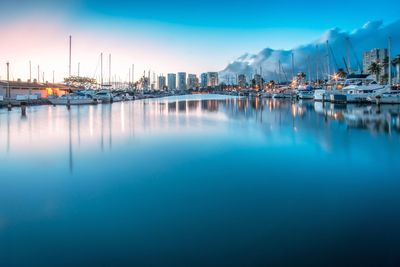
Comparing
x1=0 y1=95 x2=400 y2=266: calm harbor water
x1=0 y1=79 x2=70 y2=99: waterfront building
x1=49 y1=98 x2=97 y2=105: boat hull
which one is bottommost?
x1=0 y1=95 x2=400 y2=266: calm harbor water

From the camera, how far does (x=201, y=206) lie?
7449 millimetres

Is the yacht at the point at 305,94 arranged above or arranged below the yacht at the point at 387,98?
above

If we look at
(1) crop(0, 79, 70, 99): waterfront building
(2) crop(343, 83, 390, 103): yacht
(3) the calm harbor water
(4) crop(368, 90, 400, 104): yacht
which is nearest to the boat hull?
(1) crop(0, 79, 70, 99): waterfront building

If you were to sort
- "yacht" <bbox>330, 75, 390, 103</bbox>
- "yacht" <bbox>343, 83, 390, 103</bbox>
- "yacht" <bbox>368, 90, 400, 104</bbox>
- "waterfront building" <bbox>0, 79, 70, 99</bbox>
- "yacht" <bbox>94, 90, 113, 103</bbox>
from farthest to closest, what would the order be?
"waterfront building" <bbox>0, 79, 70, 99</bbox>, "yacht" <bbox>94, 90, 113, 103</bbox>, "yacht" <bbox>330, 75, 390, 103</bbox>, "yacht" <bbox>343, 83, 390, 103</bbox>, "yacht" <bbox>368, 90, 400, 104</bbox>

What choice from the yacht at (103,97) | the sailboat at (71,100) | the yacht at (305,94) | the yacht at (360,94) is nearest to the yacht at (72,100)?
the sailboat at (71,100)

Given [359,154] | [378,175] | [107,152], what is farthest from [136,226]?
[359,154]

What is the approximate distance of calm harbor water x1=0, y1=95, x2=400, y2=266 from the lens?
5262 millimetres

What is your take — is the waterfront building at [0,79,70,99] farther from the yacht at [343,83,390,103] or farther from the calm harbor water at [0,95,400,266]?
the calm harbor water at [0,95,400,266]

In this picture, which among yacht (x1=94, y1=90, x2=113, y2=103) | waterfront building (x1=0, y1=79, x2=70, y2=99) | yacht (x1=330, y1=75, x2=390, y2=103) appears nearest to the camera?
yacht (x1=330, y1=75, x2=390, y2=103)

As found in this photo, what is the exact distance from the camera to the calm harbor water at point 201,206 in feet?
17.3

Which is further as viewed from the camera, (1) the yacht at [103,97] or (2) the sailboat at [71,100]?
(1) the yacht at [103,97]

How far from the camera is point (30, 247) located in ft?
18.0

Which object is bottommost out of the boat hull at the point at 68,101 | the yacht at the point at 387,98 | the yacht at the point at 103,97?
the yacht at the point at 387,98

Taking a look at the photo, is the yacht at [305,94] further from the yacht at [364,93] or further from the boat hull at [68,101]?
the boat hull at [68,101]
